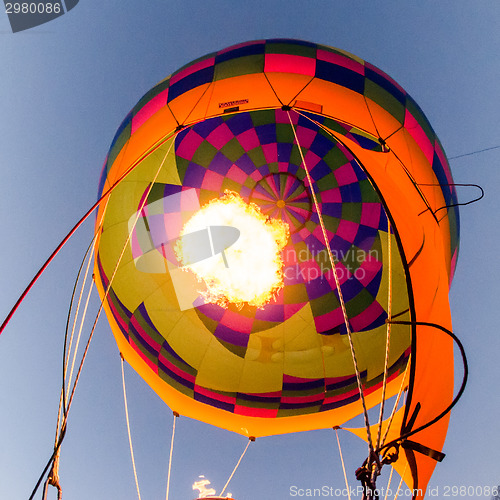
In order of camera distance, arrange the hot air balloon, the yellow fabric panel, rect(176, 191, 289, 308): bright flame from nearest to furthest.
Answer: the yellow fabric panel < the hot air balloon < rect(176, 191, 289, 308): bright flame

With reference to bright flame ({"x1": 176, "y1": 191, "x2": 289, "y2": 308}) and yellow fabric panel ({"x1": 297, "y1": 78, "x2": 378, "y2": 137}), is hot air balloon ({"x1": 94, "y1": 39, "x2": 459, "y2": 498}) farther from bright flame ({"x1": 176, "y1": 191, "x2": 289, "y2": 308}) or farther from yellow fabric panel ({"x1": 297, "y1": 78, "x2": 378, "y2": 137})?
yellow fabric panel ({"x1": 297, "y1": 78, "x2": 378, "y2": 137})

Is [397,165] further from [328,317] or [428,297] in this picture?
[328,317]

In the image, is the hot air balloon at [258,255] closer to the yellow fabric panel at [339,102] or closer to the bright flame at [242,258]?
the bright flame at [242,258]

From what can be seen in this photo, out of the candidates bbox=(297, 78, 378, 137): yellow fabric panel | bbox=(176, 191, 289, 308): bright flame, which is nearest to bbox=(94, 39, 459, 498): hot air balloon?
bbox=(176, 191, 289, 308): bright flame

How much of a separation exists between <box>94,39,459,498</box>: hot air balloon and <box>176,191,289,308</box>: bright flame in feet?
0.04

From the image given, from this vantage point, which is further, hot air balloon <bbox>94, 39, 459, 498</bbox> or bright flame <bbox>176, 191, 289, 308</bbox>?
bright flame <bbox>176, 191, 289, 308</bbox>

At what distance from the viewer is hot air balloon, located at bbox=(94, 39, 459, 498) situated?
398cm

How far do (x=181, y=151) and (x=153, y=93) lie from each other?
0.99 metres

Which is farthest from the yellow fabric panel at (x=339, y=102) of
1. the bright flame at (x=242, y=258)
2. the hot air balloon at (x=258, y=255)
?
the bright flame at (x=242, y=258)

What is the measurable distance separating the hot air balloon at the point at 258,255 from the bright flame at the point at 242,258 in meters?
0.01

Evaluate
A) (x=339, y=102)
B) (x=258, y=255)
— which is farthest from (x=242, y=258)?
(x=339, y=102)

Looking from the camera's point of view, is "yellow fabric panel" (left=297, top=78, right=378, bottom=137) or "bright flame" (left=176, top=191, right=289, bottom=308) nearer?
"yellow fabric panel" (left=297, top=78, right=378, bottom=137)

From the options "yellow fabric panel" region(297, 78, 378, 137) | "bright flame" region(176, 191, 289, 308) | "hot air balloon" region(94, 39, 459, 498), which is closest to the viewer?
"yellow fabric panel" region(297, 78, 378, 137)

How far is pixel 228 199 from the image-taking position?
5.21 meters
